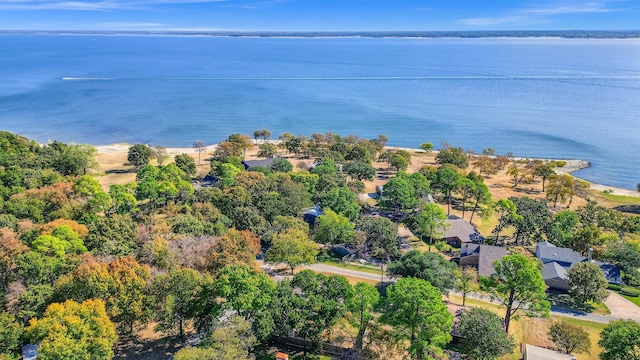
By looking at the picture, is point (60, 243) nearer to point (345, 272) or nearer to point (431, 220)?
point (345, 272)

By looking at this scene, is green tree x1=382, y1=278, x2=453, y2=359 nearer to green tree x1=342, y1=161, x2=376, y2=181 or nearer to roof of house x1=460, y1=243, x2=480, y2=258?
roof of house x1=460, y1=243, x2=480, y2=258

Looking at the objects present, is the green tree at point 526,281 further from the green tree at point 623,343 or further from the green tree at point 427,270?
the green tree at point 427,270

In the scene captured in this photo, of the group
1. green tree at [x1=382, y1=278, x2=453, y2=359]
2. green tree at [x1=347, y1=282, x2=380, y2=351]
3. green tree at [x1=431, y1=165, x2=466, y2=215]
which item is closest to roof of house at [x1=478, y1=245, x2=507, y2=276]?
green tree at [x1=431, y1=165, x2=466, y2=215]

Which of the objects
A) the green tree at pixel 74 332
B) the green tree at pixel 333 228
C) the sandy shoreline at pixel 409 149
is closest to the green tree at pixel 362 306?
the green tree at pixel 74 332

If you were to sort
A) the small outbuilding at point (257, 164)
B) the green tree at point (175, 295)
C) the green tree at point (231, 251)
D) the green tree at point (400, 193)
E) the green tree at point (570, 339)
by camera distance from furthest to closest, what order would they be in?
the small outbuilding at point (257, 164), the green tree at point (400, 193), the green tree at point (231, 251), the green tree at point (570, 339), the green tree at point (175, 295)

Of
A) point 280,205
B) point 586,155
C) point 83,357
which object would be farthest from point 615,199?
point 83,357
